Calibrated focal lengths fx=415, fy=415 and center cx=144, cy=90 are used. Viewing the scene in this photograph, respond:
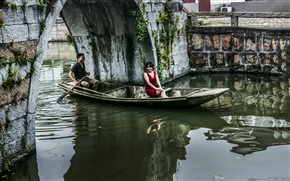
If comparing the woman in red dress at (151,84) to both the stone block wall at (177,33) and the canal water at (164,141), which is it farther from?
the stone block wall at (177,33)

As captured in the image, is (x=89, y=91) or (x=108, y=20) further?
(x=108, y=20)

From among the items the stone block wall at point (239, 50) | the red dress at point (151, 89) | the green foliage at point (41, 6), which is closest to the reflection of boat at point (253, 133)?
the red dress at point (151, 89)

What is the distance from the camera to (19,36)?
670cm

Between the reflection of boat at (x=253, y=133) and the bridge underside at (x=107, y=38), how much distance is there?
440cm

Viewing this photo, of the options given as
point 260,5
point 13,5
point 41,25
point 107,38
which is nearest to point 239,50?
point 107,38

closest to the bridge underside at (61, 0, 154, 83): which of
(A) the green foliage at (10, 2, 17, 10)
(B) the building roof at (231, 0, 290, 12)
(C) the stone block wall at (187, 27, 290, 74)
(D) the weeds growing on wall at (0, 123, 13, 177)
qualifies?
(C) the stone block wall at (187, 27, 290, 74)

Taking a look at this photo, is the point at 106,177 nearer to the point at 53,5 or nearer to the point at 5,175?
the point at 5,175

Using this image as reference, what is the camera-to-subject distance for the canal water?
246 inches

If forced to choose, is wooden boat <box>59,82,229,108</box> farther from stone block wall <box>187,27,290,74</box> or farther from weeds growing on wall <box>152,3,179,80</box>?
stone block wall <box>187,27,290,74</box>

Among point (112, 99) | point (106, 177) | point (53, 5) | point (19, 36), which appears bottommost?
point (106, 177)

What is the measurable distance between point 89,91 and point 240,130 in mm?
4692

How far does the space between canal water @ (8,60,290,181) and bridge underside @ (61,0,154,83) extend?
1845mm

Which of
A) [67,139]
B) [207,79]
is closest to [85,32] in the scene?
[207,79]

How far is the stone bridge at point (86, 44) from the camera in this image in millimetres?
6504
